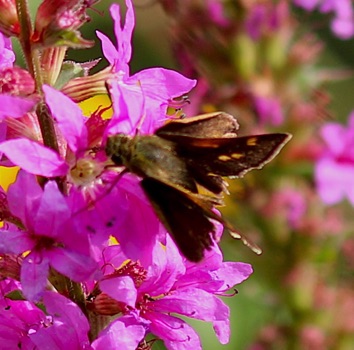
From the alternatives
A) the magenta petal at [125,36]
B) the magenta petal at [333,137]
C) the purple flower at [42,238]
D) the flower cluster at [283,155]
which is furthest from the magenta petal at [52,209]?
the magenta petal at [333,137]

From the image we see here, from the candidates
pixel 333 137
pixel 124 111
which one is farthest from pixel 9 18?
pixel 333 137

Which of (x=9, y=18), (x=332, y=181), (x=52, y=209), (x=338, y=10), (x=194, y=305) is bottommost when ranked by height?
(x=332, y=181)

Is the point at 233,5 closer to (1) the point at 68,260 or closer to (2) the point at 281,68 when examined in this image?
(2) the point at 281,68

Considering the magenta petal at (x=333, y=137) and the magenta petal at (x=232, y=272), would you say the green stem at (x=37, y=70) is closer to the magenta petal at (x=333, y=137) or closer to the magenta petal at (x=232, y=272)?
the magenta petal at (x=232, y=272)

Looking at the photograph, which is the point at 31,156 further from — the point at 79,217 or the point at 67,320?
the point at 67,320

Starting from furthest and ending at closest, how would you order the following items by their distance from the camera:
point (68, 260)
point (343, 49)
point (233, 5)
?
1. point (343, 49)
2. point (233, 5)
3. point (68, 260)

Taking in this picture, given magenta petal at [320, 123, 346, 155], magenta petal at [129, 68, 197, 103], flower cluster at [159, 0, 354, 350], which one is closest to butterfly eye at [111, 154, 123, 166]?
magenta petal at [129, 68, 197, 103]

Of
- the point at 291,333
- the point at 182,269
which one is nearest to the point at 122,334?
the point at 182,269
